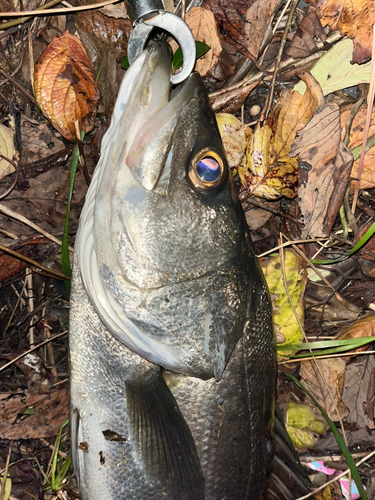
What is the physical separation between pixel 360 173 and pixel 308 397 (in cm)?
162

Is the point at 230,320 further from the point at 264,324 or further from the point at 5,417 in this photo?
the point at 5,417

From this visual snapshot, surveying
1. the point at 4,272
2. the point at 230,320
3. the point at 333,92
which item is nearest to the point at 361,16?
the point at 333,92

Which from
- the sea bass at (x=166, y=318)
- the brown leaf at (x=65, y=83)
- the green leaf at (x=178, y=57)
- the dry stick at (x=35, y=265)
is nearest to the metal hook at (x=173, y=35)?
the sea bass at (x=166, y=318)

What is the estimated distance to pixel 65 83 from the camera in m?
2.56

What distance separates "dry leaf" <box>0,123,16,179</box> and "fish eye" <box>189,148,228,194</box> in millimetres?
1482

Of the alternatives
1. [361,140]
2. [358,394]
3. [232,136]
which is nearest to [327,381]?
[358,394]

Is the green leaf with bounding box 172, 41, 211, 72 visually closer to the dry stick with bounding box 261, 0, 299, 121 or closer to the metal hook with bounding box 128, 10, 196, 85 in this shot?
the dry stick with bounding box 261, 0, 299, 121

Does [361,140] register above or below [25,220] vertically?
→ above

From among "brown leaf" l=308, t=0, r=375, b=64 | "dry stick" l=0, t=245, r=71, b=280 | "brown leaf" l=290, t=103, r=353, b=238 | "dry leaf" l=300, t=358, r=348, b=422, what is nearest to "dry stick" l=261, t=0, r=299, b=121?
"brown leaf" l=308, t=0, r=375, b=64

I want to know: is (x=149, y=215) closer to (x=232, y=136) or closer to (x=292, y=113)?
(x=232, y=136)

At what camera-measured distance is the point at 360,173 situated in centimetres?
283

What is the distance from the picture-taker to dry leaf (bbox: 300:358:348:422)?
3.06m

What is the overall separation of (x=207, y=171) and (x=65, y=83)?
1.30m

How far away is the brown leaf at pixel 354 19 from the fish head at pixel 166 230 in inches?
59.1
